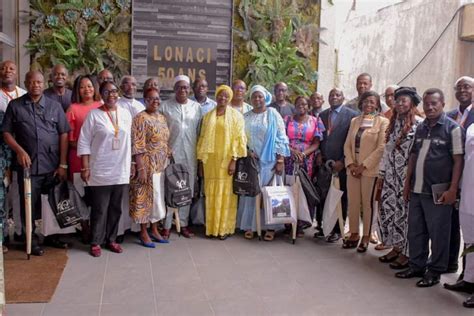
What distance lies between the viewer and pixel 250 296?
3.62 metres

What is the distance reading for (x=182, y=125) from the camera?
16.4 ft

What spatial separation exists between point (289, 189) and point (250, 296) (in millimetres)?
1673

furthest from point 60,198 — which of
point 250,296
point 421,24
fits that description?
point 421,24

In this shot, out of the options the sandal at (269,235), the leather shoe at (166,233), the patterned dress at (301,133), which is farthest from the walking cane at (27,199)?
the patterned dress at (301,133)

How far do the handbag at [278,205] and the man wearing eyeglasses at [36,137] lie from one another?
1.96 meters

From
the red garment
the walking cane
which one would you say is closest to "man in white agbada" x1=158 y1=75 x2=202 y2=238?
the red garment

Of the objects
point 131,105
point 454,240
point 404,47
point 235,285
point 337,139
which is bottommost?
point 235,285

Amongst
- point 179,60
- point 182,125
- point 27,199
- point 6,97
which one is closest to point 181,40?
point 179,60

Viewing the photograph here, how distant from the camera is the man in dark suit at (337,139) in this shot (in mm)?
5078

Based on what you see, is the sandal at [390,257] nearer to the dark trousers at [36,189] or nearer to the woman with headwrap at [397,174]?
the woman with headwrap at [397,174]

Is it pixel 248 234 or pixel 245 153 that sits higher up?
pixel 245 153

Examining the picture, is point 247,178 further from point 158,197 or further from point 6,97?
point 6,97

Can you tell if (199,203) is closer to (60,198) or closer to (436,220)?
(60,198)

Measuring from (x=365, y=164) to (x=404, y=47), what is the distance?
27.6 feet
